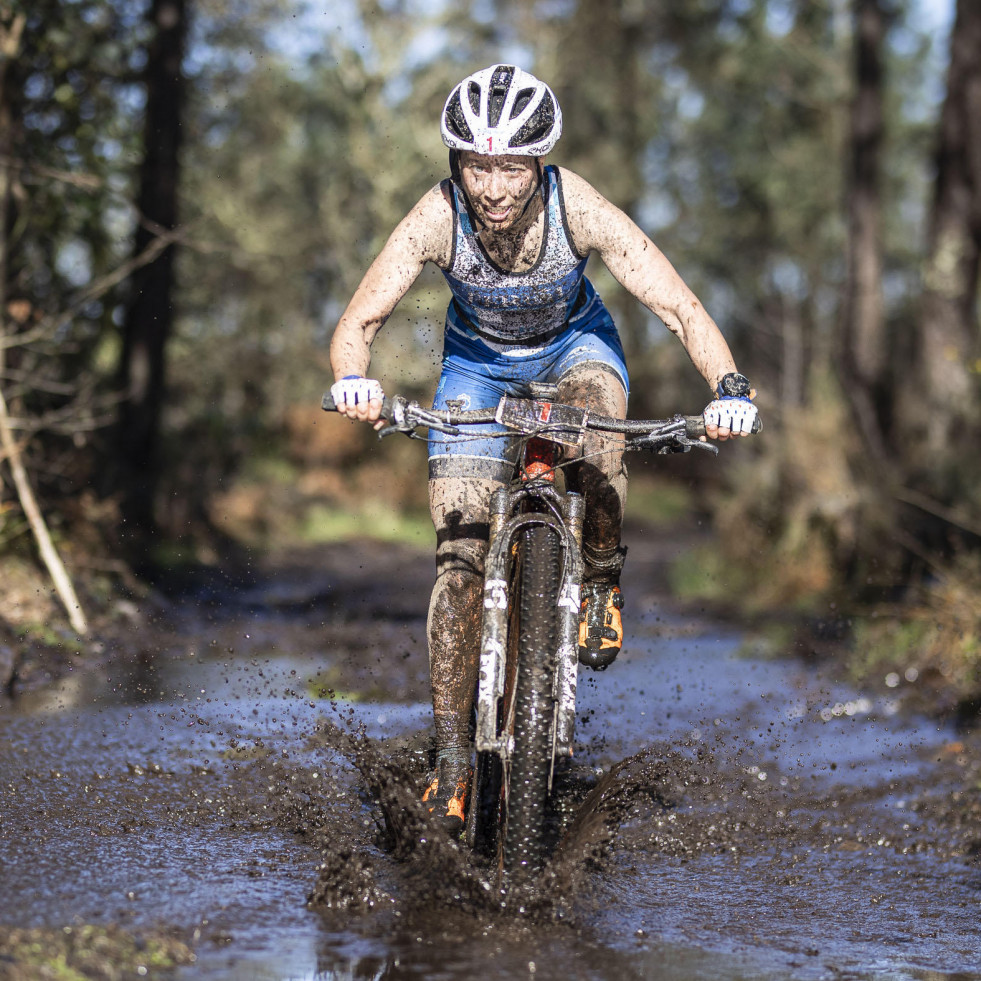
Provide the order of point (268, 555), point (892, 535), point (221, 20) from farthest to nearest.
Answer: point (268, 555) < point (221, 20) < point (892, 535)

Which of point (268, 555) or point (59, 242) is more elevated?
point (59, 242)

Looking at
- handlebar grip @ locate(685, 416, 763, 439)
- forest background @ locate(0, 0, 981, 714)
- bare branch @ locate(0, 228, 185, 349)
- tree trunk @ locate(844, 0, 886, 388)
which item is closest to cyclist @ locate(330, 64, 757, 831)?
handlebar grip @ locate(685, 416, 763, 439)

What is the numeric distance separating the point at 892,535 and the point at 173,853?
7.13 metres

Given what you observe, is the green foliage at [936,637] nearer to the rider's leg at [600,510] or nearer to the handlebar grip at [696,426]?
the rider's leg at [600,510]

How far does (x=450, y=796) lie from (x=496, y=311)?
1793 millimetres

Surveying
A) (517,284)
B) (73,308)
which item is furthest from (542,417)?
(73,308)

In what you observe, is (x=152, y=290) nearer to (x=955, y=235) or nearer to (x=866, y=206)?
(x=955, y=235)

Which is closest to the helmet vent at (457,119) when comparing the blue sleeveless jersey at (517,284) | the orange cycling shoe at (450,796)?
the blue sleeveless jersey at (517,284)

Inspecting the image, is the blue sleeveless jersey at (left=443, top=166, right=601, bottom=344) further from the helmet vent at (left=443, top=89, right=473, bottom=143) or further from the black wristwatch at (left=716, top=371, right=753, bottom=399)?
the black wristwatch at (left=716, top=371, right=753, bottom=399)

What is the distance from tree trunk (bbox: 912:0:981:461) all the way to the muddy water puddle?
18.1ft

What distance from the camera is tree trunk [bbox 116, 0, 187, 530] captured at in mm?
12500

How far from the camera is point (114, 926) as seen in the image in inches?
142

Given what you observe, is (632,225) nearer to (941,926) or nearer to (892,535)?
(941,926)

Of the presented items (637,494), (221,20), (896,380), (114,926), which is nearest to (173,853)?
(114,926)
